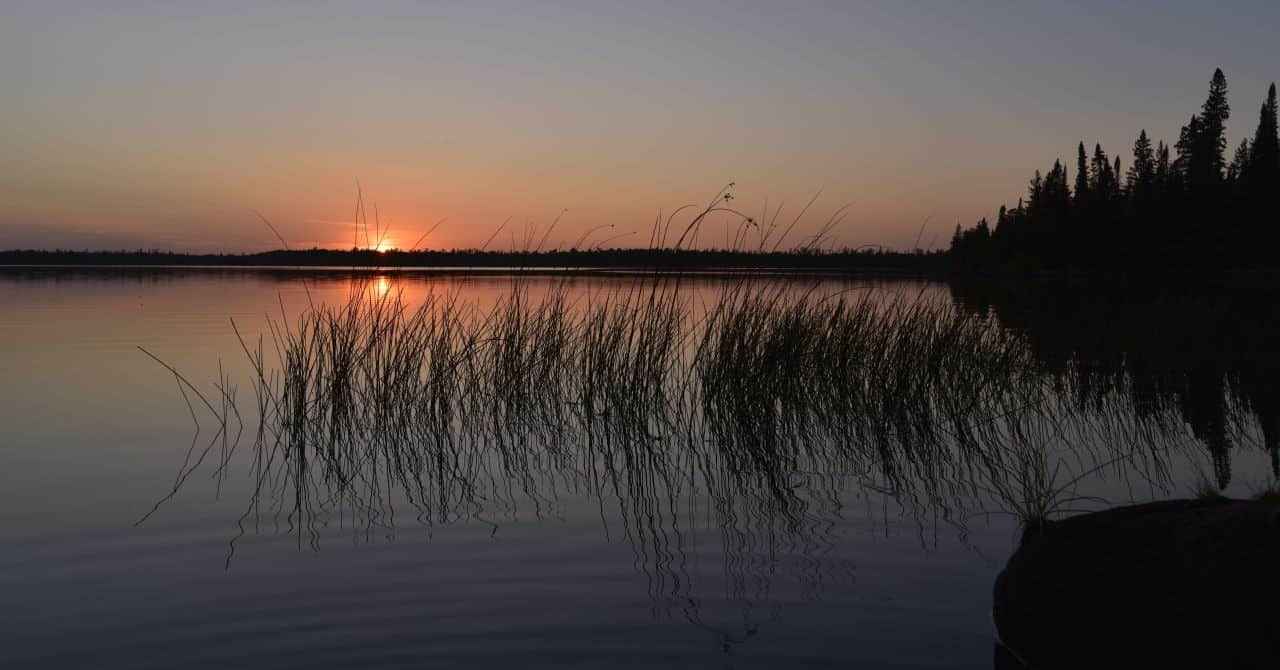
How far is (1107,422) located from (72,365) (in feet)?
38.7

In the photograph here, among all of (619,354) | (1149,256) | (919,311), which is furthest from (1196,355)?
(1149,256)

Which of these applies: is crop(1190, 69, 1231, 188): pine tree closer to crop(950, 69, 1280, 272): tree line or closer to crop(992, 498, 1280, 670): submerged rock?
crop(950, 69, 1280, 272): tree line

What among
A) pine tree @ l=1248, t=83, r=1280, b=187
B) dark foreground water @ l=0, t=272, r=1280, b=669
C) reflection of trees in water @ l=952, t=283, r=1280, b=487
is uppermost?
pine tree @ l=1248, t=83, r=1280, b=187

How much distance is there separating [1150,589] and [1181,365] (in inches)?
403

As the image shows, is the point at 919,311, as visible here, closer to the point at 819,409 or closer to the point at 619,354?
the point at 819,409

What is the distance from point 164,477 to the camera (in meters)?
5.88

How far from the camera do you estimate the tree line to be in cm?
4909

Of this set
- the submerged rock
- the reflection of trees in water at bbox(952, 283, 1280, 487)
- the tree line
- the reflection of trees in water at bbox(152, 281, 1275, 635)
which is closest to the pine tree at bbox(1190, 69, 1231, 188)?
the tree line

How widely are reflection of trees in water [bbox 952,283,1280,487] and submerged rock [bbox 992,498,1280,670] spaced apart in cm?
350

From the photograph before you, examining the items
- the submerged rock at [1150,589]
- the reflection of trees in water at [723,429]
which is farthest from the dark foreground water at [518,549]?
the submerged rock at [1150,589]

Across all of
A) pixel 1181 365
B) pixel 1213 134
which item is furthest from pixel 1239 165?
pixel 1181 365

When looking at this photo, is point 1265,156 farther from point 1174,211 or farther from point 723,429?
point 723,429

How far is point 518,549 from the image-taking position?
4.31m

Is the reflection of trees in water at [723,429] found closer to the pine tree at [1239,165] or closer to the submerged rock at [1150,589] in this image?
the submerged rock at [1150,589]
